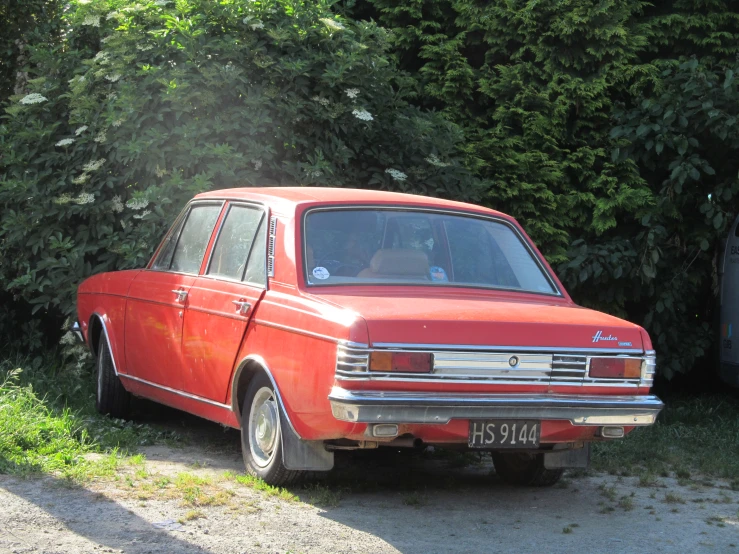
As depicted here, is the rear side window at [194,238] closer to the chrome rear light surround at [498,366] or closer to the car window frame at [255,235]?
the car window frame at [255,235]

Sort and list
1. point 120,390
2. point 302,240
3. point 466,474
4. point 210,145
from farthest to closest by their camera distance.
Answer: point 210,145 < point 120,390 < point 466,474 < point 302,240

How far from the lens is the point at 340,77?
30.0 feet

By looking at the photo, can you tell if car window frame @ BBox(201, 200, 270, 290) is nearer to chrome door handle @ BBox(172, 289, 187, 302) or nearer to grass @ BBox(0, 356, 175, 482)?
chrome door handle @ BBox(172, 289, 187, 302)

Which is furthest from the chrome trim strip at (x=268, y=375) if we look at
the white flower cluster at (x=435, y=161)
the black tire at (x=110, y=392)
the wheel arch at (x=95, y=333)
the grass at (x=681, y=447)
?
the white flower cluster at (x=435, y=161)

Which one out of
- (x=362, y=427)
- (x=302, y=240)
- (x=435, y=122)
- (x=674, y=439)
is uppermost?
(x=435, y=122)

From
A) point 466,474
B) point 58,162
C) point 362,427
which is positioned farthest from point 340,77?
point 362,427

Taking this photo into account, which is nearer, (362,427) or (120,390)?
(362,427)

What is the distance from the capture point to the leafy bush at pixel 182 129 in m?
8.92

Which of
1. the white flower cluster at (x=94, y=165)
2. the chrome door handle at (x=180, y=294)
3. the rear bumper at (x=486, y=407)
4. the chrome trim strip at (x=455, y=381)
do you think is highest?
the white flower cluster at (x=94, y=165)

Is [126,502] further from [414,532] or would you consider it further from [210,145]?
[210,145]

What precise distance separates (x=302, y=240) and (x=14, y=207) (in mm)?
4806

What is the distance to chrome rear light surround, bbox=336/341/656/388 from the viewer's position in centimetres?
499

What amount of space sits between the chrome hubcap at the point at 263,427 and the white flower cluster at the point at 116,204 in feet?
12.3

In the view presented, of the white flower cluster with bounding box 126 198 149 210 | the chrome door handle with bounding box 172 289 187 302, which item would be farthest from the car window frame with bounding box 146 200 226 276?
the white flower cluster with bounding box 126 198 149 210
